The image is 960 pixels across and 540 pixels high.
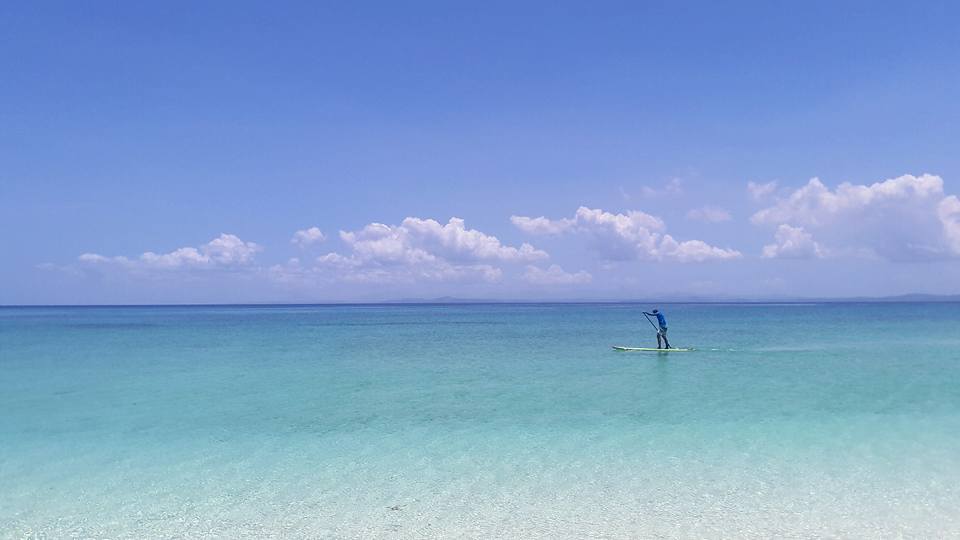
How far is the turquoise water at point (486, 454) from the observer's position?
26.3 ft

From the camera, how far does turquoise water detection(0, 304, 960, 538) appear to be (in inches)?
316

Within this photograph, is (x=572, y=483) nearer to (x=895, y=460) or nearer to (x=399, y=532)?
(x=399, y=532)

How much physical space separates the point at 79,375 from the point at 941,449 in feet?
80.6

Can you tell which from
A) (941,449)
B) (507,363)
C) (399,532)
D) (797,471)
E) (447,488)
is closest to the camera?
(399,532)

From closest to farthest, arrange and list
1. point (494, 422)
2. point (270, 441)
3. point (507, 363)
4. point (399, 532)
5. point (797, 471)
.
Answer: point (399, 532) → point (797, 471) → point (270, 441) → point (494, 422) → point (507, 363)

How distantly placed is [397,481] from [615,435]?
458cm

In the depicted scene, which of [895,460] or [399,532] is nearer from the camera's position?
[399,532]

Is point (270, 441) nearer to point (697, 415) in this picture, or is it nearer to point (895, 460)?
point (697, 415)

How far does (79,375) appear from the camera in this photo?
23.9 metres

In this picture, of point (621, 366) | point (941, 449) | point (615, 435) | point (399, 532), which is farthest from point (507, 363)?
point (399, 532)

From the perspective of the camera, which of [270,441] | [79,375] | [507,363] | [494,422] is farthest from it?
[507,363]

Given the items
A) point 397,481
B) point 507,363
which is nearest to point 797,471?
point 397,481

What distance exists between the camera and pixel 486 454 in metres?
11.1

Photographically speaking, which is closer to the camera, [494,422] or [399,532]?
[399,532]
